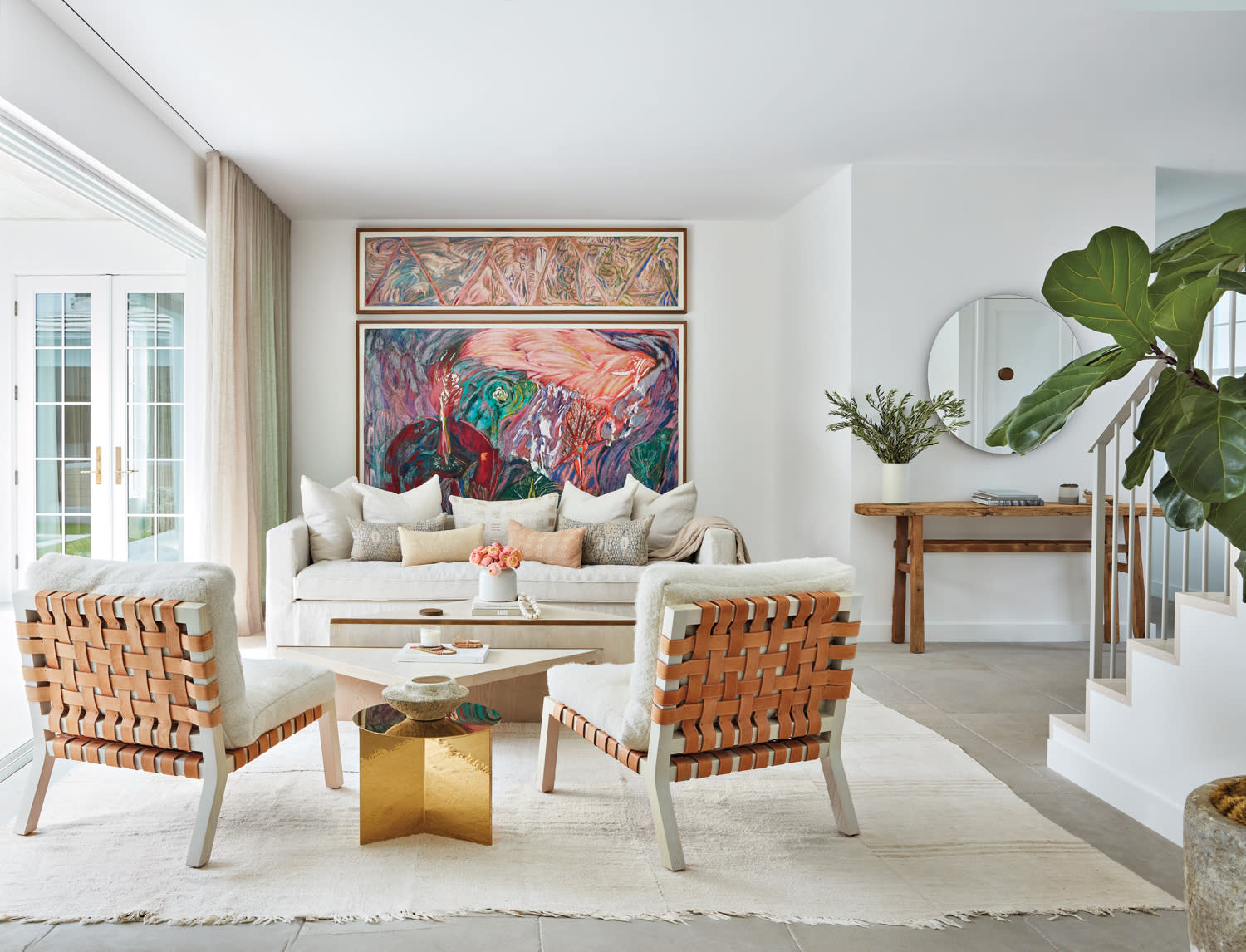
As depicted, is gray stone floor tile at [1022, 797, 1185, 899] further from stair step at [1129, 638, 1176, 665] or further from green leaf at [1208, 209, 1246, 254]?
green leaf at [1208, 209, 1246, 254]

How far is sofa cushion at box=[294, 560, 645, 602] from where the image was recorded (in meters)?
4.75

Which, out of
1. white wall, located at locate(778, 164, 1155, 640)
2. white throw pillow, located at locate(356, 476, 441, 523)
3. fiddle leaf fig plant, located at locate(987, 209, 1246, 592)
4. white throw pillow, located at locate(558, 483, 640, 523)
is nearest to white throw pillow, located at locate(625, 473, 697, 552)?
white throw pillow, located at locate(558, 483, 640, 523)

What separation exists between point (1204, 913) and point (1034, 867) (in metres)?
0.90

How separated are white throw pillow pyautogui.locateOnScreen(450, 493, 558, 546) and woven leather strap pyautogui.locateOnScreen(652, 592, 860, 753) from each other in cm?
303

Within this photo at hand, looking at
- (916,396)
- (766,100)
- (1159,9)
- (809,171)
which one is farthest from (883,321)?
(1159,9)

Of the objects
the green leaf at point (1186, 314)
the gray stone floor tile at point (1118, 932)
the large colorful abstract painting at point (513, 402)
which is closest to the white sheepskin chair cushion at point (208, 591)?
the gray stone floor tile at point (1118, 932)

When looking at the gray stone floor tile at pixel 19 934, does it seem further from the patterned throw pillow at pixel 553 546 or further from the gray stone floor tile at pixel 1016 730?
the patterned throw pillow at pixel 553 546

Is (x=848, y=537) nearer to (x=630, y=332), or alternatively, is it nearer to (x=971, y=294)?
(x=971, y=294)

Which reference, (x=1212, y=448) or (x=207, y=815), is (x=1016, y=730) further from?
(x=207, y=815)

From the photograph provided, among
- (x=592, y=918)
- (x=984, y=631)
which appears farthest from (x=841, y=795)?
(x=984, y=631)

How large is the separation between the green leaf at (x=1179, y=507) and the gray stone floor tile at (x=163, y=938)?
6.55 feet

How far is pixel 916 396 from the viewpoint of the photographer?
5266 mm

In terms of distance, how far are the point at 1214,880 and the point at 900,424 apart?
3.76m

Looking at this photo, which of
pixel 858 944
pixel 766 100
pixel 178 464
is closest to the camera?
pixel 858 944
